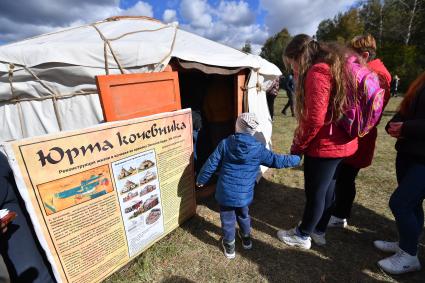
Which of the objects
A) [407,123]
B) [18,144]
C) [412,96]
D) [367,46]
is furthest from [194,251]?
[367,46]

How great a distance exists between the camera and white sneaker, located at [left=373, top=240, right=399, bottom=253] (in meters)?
2.50

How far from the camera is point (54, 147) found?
1.68m

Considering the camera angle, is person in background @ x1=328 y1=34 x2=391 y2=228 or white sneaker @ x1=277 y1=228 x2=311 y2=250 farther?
white sneaker @ x1=277 y1=228 x2=311 y2=250

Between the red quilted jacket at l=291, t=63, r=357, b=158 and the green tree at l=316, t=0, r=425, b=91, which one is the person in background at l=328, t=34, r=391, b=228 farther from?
the green tree at l=316, t=0, r=425, b=91

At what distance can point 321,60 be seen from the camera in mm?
1872

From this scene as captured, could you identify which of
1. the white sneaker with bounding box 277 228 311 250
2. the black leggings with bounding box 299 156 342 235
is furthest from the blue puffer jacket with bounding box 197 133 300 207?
the white sneaker with bounding box 277 228 311 250

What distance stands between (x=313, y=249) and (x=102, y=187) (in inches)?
83.2

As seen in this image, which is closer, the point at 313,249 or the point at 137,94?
the point at 137,94

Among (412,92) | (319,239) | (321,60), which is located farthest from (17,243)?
(412,92)

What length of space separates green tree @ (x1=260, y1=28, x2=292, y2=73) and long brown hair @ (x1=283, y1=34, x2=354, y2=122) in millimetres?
36746

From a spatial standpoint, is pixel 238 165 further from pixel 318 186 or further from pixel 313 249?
pixel 313 249

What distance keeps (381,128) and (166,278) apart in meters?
7.90

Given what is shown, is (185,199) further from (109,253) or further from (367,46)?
(367,46)

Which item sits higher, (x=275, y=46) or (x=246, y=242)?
(x=275, y=46)
